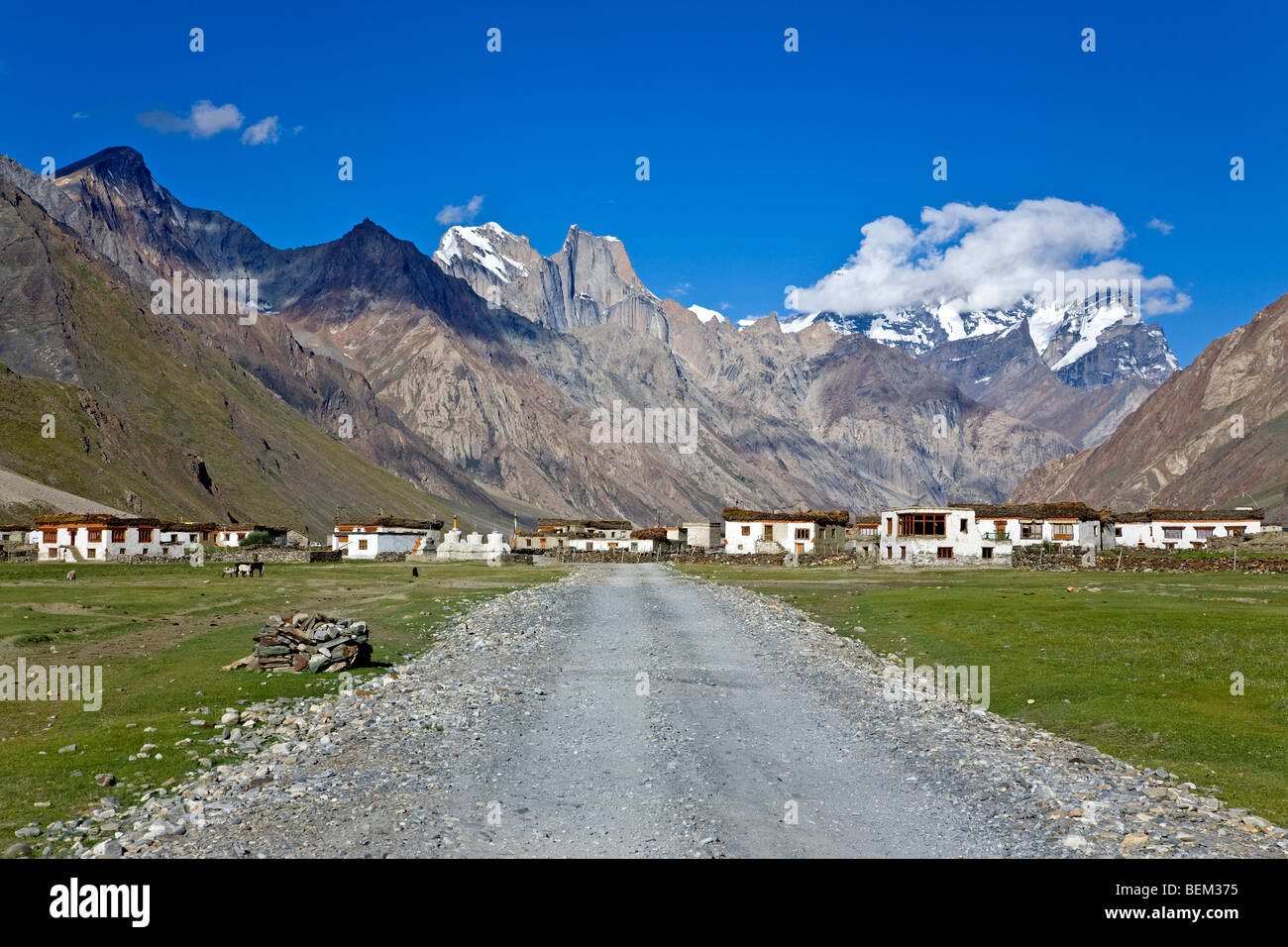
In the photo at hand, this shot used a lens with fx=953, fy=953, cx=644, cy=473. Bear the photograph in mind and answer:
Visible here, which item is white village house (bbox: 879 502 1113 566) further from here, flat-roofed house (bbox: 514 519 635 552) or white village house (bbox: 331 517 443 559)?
white village house (bbox: 331 517 443 559)

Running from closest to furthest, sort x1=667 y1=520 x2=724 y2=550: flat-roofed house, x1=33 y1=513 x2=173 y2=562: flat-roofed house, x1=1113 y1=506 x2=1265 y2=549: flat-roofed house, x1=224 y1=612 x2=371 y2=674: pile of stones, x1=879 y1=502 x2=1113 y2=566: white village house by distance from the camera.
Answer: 1. x1=224 y1=612 x2=371 y2=674: pile of stones
2. x1=879 y1=502 x2=1113 y2=566: white village house
3. x1=33 y1=513 x2=173 y2=562: flat-roofed house
4. x1=1113 y1=506 x2=1265 y2=549: flat-roofed house
5. x1=667 y1=520 x2=724 y2=550: flat-roofed house

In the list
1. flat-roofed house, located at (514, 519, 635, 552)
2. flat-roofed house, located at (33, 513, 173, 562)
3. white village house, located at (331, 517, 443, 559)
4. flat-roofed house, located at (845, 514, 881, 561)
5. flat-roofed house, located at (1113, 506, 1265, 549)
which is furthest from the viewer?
flat-roofed house, located at (514, 519, 635, 552)

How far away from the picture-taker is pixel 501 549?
142250mm

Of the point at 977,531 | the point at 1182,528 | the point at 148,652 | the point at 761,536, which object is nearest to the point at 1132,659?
the point at 148,652

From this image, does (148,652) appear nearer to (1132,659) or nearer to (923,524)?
(1132,659)

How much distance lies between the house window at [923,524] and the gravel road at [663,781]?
92719 mm

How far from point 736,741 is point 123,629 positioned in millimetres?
32826

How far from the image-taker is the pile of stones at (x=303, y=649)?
30.2 metres

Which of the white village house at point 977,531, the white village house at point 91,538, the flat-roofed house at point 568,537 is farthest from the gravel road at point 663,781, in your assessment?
the flat-roofed house at point 568,537

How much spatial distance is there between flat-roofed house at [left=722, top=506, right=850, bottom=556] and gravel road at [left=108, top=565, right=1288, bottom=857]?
106882 millimetres

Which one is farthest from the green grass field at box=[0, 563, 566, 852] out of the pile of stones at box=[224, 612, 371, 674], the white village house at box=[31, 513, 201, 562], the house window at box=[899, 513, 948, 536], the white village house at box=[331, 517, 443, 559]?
the white village house at box=[331, 517, 443, 559]

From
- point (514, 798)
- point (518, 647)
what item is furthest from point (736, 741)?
point (518, 647)

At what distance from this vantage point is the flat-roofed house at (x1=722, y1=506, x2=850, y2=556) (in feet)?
449
